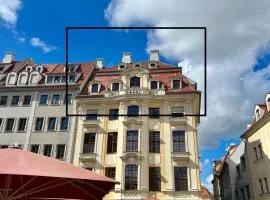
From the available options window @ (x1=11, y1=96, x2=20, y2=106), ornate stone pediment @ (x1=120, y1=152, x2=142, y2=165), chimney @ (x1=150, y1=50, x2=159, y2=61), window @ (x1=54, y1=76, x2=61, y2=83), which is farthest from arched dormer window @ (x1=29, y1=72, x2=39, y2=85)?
ornate stone pediment @ (x1=120, y1=152, x2=142, y2=165)

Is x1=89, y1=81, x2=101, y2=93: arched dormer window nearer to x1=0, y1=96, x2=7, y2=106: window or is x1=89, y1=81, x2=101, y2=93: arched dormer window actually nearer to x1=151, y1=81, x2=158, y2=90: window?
x1=151, y1=81, x2=158, y2=90: window

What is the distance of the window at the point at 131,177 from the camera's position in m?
24.3

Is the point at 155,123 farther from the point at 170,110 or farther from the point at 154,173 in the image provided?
the point at 154,173

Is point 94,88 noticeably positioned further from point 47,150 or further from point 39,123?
point 47,150

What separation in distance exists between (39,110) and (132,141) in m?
10.1

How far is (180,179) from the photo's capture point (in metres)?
24.4

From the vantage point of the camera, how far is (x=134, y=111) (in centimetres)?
2730

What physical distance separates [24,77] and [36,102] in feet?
11.8

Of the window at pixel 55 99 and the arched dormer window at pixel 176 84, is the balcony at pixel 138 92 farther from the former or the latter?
the window at pixel 55 99

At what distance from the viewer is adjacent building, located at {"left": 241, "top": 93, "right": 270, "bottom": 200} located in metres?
24.0

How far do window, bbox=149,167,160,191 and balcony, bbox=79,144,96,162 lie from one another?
16.6 feet

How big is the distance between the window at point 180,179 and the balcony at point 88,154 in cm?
711

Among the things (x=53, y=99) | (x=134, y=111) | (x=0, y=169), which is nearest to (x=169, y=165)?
(x=134, y=111)

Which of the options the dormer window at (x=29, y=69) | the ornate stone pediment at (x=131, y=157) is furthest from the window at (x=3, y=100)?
the ornate stone pediment at (x=131, y=157)
